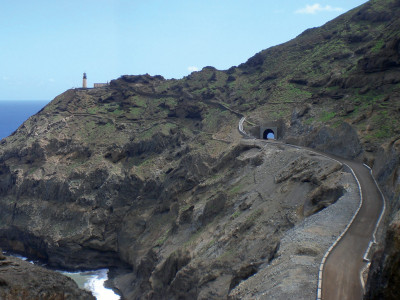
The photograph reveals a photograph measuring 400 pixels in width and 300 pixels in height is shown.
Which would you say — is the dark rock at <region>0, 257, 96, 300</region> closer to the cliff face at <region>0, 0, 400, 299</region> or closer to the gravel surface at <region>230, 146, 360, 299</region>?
the gravel surface at <region>230, 146, 360, 299</region>

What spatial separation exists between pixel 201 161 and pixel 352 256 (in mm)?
33718

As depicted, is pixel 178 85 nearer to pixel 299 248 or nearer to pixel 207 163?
pixel 207 163

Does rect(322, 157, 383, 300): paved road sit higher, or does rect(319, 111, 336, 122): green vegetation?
rect(319, 111, 336, 122): green vegetation

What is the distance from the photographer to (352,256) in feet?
69.8

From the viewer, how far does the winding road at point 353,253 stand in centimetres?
1853

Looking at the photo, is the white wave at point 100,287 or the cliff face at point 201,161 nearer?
the cliff face at point 201,161

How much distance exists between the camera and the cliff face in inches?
1355

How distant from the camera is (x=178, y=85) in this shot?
8138 cm

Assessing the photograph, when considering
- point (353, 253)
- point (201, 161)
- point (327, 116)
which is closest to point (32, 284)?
point (353, 253)

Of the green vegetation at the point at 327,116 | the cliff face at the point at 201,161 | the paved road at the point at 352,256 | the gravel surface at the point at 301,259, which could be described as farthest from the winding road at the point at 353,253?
the green vegetation at the point at 327,116

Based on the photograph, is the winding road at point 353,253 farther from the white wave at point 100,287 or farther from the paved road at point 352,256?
the white wave at point 100,287

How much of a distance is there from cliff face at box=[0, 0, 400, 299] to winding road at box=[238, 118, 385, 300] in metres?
1.93

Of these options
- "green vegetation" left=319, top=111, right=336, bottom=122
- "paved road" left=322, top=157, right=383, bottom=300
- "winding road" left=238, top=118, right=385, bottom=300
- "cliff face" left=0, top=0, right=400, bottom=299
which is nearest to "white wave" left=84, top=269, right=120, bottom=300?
"cliff face" left=0, top=0, right=400, bottom=299

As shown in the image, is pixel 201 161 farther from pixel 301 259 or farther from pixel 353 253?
pixel 353 253
